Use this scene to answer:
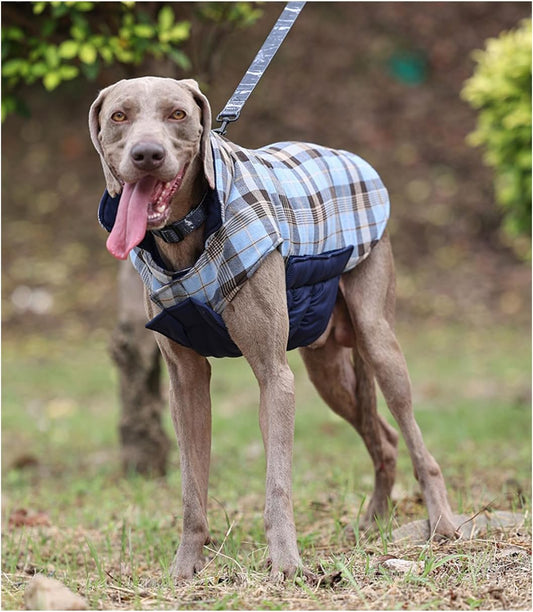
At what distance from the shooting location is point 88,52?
5.29m

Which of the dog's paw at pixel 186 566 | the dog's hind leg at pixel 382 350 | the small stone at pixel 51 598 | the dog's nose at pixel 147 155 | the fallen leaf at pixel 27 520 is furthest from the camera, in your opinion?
the fallen leaf at pixel 27 520

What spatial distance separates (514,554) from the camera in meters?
3.62

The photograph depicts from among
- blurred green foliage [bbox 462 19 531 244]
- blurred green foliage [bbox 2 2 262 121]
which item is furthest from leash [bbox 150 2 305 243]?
blurred green foliage [bbox 462 19 531 244]

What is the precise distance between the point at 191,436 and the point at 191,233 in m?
0.90

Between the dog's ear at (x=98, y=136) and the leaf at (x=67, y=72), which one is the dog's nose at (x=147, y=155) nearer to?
the dog's ear at (x=98, y=136)

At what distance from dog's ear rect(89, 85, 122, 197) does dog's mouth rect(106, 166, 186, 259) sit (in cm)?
7

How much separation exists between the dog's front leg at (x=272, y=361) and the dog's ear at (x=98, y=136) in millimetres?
605

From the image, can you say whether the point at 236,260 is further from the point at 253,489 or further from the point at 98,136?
the point at 253,489

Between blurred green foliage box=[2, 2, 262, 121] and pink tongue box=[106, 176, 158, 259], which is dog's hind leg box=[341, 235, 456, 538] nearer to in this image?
pink tongue box=[106, 176, 158, 259]

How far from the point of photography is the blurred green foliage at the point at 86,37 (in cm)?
534

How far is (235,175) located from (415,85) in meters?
13.1

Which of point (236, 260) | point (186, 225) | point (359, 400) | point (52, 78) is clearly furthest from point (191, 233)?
point (52, 78)

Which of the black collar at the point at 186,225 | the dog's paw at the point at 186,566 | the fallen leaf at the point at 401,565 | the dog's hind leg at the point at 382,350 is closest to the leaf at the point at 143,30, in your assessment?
the dog's hind leg at the point at 382,350

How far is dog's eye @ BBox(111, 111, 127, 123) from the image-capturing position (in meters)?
3.30
